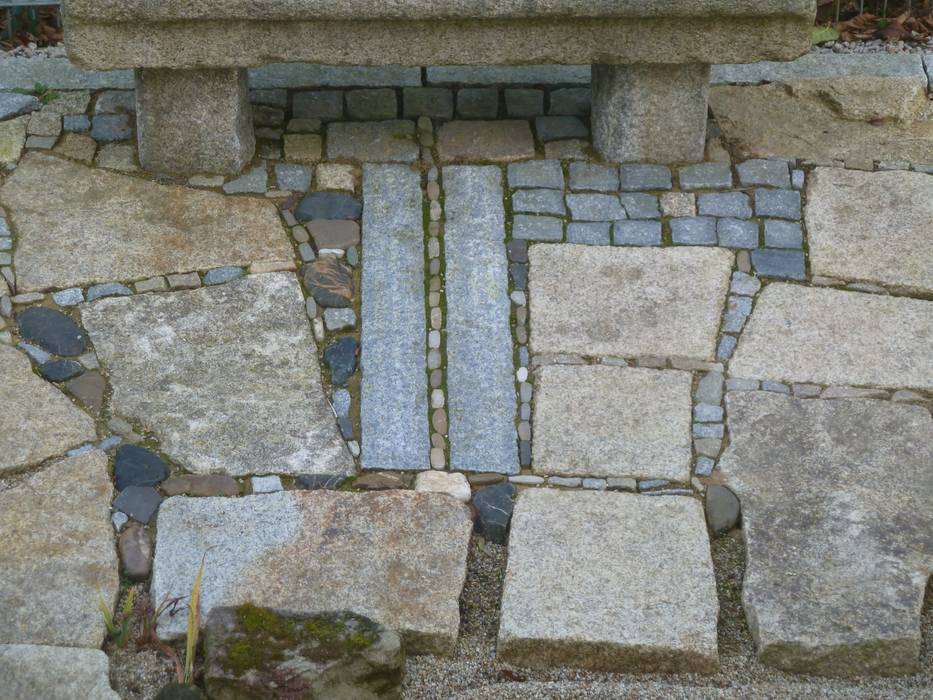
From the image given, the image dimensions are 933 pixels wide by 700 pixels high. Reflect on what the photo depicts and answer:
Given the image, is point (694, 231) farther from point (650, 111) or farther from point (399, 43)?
point (399, 43)

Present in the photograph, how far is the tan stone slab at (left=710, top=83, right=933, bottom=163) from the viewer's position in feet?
15.0

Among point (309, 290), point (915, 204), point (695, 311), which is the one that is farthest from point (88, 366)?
point (915, 204)

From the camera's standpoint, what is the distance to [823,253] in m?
4.18

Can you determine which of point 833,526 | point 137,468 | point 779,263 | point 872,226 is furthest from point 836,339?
point 137,468

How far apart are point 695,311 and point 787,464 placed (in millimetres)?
612

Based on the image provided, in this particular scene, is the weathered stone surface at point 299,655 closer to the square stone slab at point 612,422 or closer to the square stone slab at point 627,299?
the square stone slab at point 612,422

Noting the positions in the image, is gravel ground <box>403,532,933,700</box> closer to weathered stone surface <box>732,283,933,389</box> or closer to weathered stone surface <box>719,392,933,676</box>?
weathered stone surface <box>719,392,933,676</box>

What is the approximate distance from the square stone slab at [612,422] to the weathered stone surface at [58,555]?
115 centimetres

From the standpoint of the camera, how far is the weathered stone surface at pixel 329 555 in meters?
3.19

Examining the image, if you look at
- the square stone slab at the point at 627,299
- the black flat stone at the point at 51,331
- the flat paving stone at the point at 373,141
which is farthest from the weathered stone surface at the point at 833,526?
the black flat stone at the point at 51,331

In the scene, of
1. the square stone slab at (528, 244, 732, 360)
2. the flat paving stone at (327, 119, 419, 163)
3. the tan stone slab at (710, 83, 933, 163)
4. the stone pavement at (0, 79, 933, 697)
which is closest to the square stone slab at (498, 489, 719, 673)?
the stone pavement at (0, 79, 933, 697)

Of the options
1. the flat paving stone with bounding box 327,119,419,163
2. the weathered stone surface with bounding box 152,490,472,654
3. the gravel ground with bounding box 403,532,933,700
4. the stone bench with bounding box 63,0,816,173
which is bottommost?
the gravel ground with bounding box 403,532,933,700

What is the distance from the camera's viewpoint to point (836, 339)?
391cm

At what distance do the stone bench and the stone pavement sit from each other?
219mm
